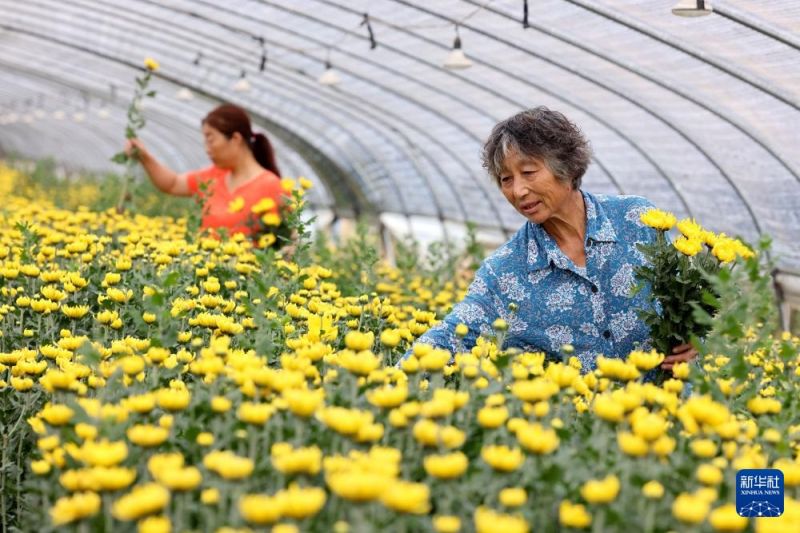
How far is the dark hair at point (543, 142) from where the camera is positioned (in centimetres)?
310

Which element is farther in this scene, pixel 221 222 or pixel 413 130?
pixel 413 130

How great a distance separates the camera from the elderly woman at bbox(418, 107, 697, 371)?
311cm

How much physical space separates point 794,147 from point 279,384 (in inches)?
245

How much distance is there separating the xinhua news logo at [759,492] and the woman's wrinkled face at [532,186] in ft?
4.94

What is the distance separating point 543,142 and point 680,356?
2.73 ft

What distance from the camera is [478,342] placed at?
2.52m

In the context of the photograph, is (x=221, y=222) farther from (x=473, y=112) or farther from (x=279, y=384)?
(x=473, y=112)

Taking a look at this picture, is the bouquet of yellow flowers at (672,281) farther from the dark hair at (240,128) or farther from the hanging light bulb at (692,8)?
the dark hair at (240,128)

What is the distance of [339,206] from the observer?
20672 mm

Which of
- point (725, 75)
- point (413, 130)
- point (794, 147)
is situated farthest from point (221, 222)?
point (413, 130)

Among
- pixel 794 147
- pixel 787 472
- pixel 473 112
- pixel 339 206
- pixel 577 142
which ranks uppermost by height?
pixel 339 206

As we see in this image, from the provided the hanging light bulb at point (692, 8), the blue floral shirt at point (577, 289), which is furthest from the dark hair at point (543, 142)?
the hanging light bulb at point (692, 8)

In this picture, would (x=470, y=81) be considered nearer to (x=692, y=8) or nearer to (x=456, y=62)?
(x=456, y=62)

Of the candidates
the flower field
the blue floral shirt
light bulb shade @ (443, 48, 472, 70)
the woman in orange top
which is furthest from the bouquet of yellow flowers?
light bulb shade @ (443, 48, 472, 70)
